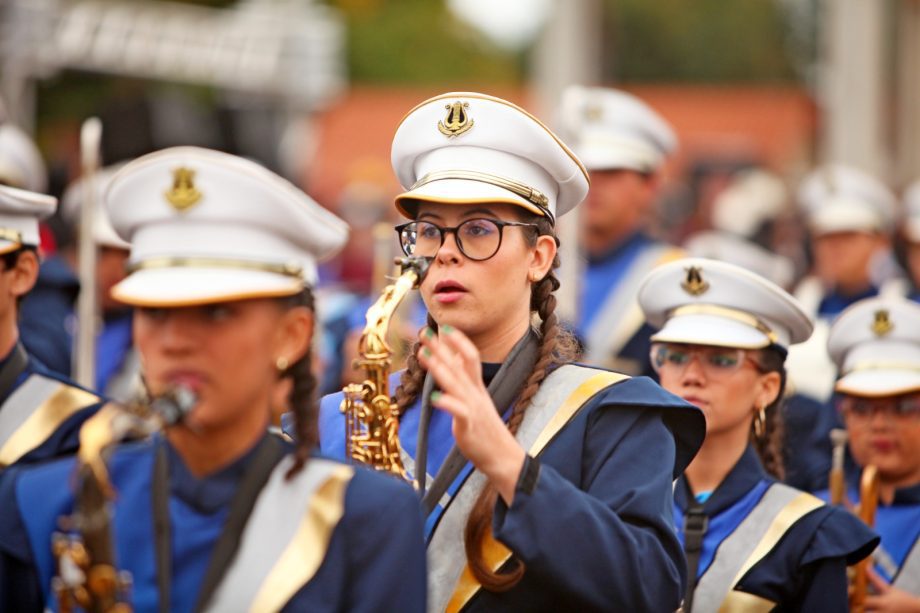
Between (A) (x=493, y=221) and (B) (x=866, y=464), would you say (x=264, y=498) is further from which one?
(B) (x=866, y=464)

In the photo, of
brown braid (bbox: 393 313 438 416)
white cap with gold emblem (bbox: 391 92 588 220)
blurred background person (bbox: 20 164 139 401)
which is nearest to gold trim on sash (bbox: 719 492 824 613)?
brown braid (bbox: 393 313 438 416)

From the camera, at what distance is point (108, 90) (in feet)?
119

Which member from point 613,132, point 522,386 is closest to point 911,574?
point 522,386

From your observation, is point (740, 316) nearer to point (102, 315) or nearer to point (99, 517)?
point (99, 517)

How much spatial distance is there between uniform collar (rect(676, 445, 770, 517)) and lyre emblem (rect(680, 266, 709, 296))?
1.91 ft

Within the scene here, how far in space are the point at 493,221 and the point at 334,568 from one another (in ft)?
4.50

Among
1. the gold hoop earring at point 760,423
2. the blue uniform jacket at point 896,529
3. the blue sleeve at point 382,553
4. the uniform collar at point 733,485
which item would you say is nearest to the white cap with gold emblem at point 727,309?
the gold hoop earring at point 760,423

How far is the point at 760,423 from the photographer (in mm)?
6426

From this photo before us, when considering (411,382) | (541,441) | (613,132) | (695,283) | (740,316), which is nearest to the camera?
(541,441)

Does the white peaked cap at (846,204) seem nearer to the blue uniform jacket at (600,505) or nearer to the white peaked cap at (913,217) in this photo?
the white peaked cap at (913,217)

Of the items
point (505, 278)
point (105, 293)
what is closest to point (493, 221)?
point (505, 278)

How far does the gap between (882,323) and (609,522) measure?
3006 millimetres

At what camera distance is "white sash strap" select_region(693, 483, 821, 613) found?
5730 millimetres

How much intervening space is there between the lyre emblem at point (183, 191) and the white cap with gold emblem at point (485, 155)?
41.3 inches
